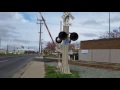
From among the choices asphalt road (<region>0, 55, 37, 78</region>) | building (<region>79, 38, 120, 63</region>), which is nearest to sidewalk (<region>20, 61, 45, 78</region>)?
asphalt road (<region>0, 55, 37, 78</region>)

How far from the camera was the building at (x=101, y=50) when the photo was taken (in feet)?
149

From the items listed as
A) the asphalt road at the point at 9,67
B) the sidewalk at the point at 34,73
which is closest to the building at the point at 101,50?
the asphalt road at the point at 9,67

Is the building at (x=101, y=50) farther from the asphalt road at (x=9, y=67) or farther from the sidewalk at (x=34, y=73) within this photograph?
the sidewalk at (x=34, y=73)

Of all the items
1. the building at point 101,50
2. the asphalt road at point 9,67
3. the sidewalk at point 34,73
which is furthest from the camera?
the building at point 101,50

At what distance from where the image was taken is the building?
149ft

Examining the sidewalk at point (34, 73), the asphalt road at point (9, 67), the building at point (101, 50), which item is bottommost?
the asphalt road at point (9, 67)

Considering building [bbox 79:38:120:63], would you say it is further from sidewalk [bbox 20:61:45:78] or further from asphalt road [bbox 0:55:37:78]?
sidewalk [bbox 20:61:45:78]

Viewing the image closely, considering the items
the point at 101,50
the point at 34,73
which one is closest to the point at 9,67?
the point at 34,73

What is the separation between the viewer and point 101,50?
50625 mm

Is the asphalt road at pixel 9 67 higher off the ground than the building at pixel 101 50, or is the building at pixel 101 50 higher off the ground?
the building at pixel 101 50

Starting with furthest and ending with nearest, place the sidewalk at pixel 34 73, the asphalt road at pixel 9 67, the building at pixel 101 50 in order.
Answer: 1. the building at pixel 101 50
2. the asphalt road at pixel 9 67
3. the sidewalk at pixel 34 73

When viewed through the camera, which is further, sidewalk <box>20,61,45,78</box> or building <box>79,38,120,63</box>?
building <box>79,38,120,63</box>

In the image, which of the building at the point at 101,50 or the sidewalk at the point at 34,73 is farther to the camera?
the building at the point at 101,50
